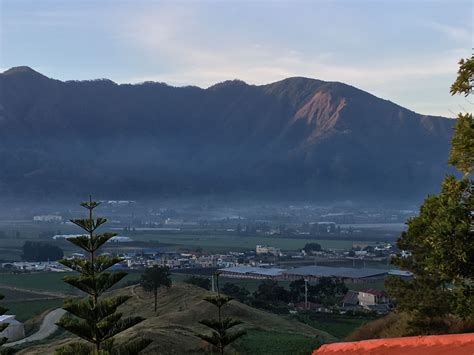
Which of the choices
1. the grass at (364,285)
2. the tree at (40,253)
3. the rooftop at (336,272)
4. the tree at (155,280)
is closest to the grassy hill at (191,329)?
the tree at (155,280)

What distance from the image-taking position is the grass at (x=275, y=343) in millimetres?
34094

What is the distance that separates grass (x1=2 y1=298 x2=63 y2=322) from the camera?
212 feet

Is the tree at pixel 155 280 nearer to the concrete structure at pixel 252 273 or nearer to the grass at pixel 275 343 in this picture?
the grass at pixel 275 343

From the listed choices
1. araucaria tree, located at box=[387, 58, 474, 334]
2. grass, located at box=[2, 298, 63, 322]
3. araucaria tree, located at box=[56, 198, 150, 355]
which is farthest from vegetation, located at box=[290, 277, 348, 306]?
araucaria tree, located at box=[387, 58, 474, 334]

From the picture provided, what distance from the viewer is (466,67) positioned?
1316 cm

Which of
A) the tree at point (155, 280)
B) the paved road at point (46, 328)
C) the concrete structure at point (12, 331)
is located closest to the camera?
the paved road at point (46, 328)

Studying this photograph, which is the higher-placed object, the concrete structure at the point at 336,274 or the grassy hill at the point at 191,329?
the grassy hill at the point at 191,329

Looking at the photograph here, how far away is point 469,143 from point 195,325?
104 feet

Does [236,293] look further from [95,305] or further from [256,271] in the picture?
[95,305]

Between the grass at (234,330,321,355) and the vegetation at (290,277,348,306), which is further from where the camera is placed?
the vegetation at (290,277,348,306)

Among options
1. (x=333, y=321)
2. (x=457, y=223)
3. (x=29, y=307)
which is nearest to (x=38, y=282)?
(x=29, y=307)

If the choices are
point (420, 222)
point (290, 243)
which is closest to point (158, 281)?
point (420, 222)

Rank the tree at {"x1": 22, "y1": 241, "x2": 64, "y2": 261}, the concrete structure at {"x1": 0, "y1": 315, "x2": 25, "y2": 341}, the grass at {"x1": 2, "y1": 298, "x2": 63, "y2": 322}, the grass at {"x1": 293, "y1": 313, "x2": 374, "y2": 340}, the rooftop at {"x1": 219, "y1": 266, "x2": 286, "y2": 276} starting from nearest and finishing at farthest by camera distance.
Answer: the concrete structure at {"x1": 0, "y1": 315, "x2": 25, "y2": 341}, the grass at {"x1": 293, "y1": 313, "x2": 374, "y2": 340}, the grass at {"x1": 2, "y1": 298, "x2": 63, "y2": 322}, the rooftop at {"x1": 219, "y1": 266, "x2": 286, "y2": 276}, the tree at {"x1": 22, "y1": 241, "x2": 64, "y2": 261}

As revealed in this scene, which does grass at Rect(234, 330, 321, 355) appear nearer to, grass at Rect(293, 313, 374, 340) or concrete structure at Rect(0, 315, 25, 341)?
grass at Rect(293, 313, 374, 340)
